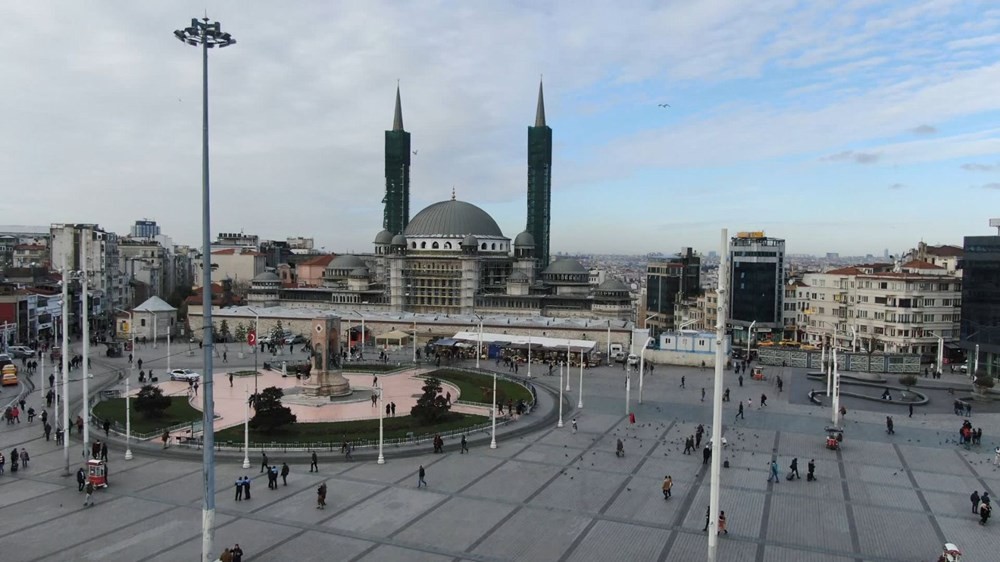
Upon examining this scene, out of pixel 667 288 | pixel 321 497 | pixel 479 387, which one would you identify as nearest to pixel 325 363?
pixel 479 387

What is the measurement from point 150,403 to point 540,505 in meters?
19.2

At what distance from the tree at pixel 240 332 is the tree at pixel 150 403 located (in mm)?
31160

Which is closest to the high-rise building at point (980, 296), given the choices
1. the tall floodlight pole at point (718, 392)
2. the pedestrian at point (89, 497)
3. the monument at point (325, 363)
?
the monument at point (325, 363)

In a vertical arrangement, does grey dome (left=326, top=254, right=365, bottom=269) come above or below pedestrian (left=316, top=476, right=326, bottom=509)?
above

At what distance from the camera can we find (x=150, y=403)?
3109 centimetres

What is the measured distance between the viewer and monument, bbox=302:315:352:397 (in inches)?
1476

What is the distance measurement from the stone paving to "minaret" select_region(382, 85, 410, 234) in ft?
210

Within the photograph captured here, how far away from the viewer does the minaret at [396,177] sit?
91500 mm

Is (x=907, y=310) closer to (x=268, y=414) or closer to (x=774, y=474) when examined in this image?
(x=774, y=474)

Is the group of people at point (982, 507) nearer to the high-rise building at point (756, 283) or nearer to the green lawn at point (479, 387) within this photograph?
the green lawn at point (479, 387)

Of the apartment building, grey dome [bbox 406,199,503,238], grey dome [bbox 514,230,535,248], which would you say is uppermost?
grey dome [bbox 406,199,503,238]

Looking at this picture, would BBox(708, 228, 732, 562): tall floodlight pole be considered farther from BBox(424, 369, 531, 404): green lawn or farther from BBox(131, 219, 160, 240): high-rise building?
BBox(131, 219, 160, 240): high-rise building

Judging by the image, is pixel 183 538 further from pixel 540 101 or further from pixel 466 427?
pixel 540 101

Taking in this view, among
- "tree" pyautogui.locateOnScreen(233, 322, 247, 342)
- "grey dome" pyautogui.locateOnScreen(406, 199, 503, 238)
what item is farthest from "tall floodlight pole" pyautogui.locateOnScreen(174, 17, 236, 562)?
"grey dome" pyautogui.locateOnScreen(406, 199, 503, 238)
